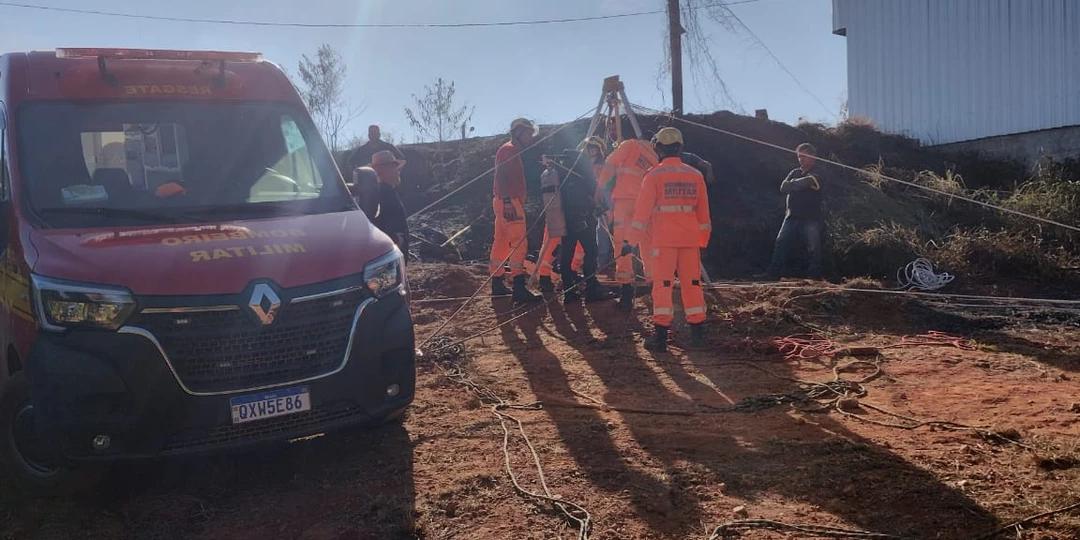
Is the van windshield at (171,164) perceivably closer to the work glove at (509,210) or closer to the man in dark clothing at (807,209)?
the work glove at (509,210)

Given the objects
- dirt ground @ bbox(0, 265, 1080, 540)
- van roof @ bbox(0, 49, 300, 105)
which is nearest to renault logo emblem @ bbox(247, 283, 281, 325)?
dirt ground @ bbox(0, 265, 1080, 540)

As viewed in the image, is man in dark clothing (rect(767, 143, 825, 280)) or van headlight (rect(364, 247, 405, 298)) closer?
van headlight (rect(364, 247, 405, 298))

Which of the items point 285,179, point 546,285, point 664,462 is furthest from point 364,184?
point 546,285

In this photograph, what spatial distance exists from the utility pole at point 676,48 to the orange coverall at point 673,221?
32.5 ft

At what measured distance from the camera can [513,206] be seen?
8.89 meters

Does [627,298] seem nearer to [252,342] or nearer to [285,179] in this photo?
[285,179]

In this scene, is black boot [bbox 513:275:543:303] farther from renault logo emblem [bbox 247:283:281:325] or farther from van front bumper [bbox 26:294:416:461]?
renault logo emblem [bbox 247:283:281:325]

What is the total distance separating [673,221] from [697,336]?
113cm

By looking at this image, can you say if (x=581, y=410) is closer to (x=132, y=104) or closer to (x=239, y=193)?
(x=239, y=193)

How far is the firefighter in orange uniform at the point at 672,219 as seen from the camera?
21.4 feet

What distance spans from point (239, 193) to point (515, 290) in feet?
15.9

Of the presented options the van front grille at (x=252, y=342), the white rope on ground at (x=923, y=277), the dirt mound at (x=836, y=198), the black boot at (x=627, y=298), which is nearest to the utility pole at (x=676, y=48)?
the dirt mound at (x=836, y=198)

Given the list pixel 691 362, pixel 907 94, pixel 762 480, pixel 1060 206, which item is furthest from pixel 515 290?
pixel 907 94

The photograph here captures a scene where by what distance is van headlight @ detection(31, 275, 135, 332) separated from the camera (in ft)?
11.9
